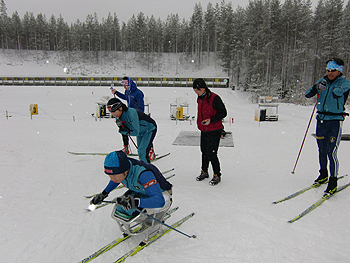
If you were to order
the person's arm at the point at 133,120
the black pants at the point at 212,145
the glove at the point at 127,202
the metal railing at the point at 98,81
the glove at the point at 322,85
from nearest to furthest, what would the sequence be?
the glove at the point at 127,202 → the glove at the point at 322,85 → the person's arm at the point at 133,120 → the black pants at the point at 212,145 → the metal railing at the point at 98,81

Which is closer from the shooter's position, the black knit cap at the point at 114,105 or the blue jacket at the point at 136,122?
the black knit cap at the point at 114,105

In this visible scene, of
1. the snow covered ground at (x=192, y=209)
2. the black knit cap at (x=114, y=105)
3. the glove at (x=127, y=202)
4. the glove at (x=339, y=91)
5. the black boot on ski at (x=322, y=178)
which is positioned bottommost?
the snow covered ground at (x=192, y=209)

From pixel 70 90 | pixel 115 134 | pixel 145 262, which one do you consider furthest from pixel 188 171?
pixel 70 90

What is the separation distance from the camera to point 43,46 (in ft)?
204

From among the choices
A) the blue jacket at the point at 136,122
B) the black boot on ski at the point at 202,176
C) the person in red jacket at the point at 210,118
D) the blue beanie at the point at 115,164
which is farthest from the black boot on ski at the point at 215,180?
the blue beanie at the point at 115,164

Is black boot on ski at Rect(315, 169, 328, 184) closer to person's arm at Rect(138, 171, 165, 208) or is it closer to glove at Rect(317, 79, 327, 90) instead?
glove at Rect(317, 79, 327, 90)

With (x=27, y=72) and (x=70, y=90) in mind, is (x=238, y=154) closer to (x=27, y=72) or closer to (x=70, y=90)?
(x=70, y=90)

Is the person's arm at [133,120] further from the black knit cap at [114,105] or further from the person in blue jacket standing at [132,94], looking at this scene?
the person in blue jacket standing at [132,94]

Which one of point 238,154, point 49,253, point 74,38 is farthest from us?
point 74,38

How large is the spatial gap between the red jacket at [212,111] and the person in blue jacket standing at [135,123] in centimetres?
107

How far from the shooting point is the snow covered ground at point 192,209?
2865 millimetres

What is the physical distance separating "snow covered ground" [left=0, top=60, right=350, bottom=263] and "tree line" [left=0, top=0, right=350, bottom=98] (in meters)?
24.0

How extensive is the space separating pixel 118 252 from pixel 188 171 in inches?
128

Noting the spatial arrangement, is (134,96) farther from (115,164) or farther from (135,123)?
(115,164)
